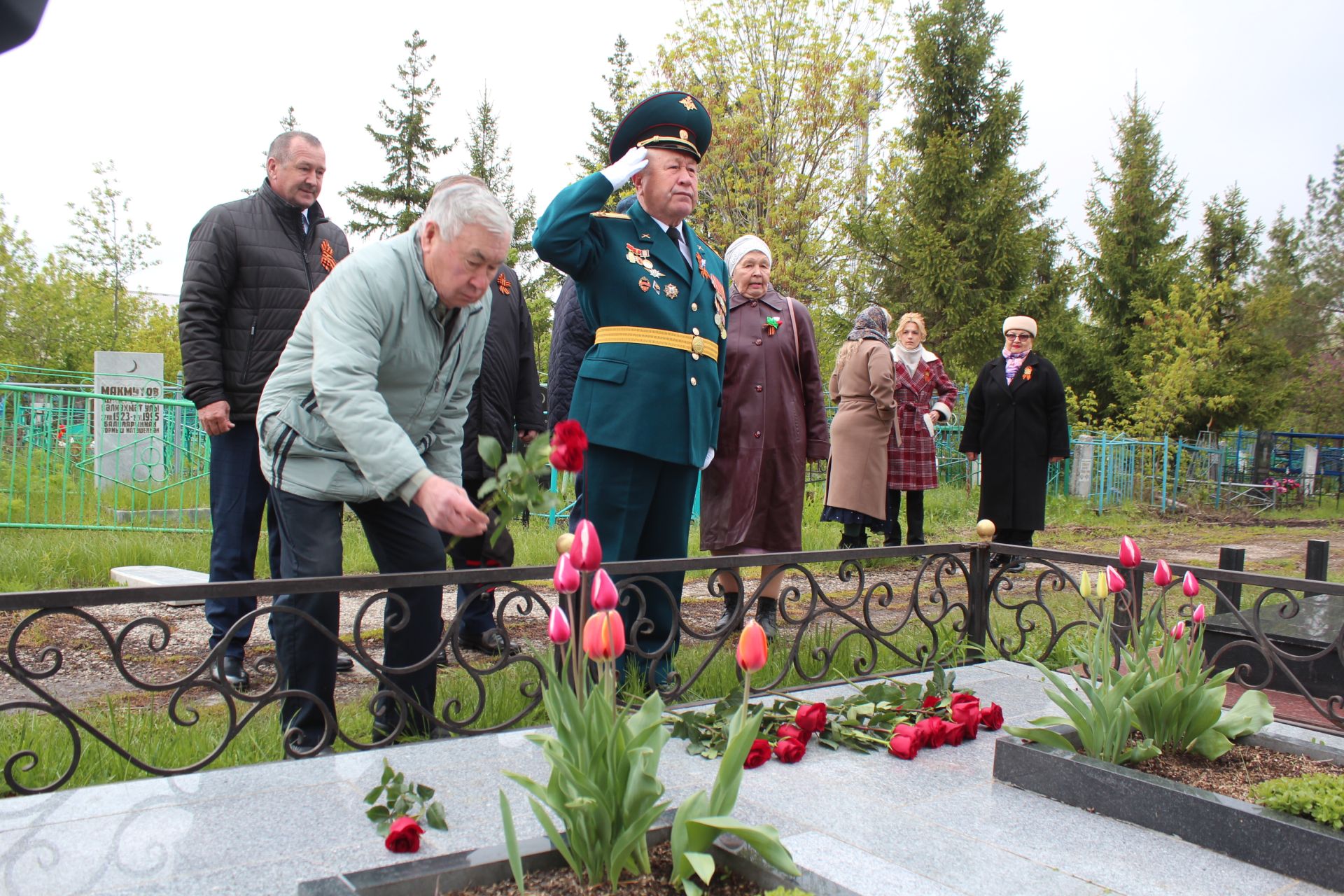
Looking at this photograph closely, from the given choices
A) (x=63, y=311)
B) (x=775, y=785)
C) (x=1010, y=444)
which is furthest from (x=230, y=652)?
(x=63, y=311)

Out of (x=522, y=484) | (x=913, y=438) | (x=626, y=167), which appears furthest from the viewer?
(x=913, y=438)

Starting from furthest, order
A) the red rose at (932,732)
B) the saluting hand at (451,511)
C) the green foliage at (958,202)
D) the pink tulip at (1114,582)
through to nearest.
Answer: the green foliage at (958,202) → the red rose at (932,732) → the pink tulip at (1114,582) → the saluting hand at (451,511)

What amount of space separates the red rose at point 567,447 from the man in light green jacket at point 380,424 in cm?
69

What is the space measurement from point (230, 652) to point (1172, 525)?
13967mm

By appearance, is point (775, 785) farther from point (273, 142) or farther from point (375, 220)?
point (375, 220)

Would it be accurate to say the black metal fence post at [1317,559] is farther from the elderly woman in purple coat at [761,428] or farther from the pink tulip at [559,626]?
the pink tulip at [559,626]

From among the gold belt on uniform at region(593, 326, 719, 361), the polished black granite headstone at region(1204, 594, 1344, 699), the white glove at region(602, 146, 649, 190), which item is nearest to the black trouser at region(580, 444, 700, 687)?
the gold belt on uniform at region(593, 326, 719, 361)

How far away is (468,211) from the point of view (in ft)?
8.91

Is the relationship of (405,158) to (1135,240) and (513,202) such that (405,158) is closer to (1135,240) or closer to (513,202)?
(513,202)

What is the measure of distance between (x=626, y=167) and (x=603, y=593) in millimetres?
2105

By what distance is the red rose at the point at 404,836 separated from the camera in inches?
84.0

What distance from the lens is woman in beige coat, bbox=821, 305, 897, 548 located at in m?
7.57

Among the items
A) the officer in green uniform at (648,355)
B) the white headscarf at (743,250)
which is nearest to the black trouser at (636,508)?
the officer in green uniform at (648,355)

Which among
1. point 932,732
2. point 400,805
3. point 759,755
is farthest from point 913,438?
point 400,805
